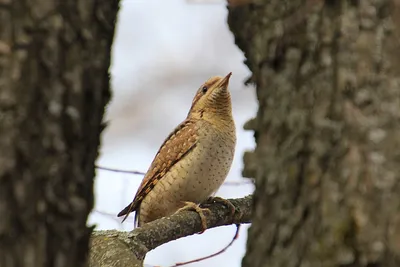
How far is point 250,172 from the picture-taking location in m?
1.83

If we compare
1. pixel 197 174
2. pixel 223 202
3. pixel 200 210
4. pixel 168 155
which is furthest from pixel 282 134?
pixel 168 155

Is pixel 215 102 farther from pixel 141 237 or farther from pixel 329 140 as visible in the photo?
pixel 329 140

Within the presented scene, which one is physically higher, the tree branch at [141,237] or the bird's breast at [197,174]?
the bird's breast at [197,174]

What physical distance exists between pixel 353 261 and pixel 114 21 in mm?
867

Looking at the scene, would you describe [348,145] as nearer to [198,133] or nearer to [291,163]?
[291,163]

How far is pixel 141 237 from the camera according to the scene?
3629mm

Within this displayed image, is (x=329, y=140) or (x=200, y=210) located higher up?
(x=329, y=140)

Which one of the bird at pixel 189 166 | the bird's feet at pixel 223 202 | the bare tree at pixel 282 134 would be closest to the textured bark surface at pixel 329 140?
the bare tree at pixel 282 134

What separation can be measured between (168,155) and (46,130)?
3296mm

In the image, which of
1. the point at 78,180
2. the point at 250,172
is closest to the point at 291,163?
the point at 250,172

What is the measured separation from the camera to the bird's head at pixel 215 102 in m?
5.18

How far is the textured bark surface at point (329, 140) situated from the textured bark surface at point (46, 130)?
1.41 ft

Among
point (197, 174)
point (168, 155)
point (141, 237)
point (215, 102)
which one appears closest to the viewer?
point (141, 237)

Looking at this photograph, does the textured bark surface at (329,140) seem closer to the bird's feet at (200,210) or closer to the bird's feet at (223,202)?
the bird's feet at (200,210)
